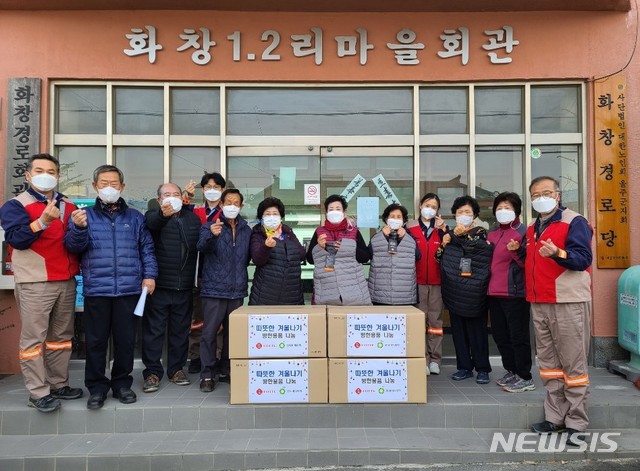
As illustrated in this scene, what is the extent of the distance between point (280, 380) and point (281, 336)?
1.18ft

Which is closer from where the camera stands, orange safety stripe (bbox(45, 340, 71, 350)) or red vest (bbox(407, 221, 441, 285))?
orange safety stripe (bbox(45, 340, 71, 350))

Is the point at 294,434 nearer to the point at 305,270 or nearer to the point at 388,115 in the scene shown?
the point at 305,270

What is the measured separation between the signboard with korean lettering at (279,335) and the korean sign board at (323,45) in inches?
122

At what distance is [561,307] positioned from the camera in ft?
11.3

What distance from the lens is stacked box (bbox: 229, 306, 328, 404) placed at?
371cm

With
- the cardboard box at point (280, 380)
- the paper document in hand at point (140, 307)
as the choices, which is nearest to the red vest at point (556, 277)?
the cardboard box at point (280, 380)

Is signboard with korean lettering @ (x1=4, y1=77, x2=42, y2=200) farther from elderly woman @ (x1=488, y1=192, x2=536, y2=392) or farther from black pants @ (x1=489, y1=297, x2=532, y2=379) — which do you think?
black pants @ (x1=489, y1=297, x2=532, y2=379)

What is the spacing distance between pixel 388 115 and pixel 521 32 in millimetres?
1754

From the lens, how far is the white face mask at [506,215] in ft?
13.4

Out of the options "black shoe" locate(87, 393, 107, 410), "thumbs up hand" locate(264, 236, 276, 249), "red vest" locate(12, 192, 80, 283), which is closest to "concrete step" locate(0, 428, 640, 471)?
"black shoe" locate(87, 393, 107, 410)

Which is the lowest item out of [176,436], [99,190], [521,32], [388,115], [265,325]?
[176,436]

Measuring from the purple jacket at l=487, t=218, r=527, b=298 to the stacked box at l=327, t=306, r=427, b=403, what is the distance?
89 cm

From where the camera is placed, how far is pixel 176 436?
11.8 feet

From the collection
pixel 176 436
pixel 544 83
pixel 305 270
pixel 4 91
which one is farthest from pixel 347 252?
A: pixel 4 91
